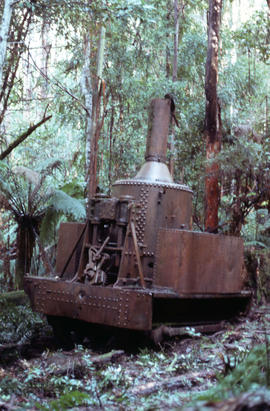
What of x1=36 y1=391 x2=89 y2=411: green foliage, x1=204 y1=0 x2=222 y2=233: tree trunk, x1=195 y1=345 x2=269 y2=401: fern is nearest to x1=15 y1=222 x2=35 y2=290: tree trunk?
x1=204 y1=0 x2=222 y2=233: tree trunk

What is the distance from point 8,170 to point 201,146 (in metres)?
7.05

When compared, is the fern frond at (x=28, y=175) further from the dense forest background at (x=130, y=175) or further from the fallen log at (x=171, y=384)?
the fallen log at (x=171, y=384)

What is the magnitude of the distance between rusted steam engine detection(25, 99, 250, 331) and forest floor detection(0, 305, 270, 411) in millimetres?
485

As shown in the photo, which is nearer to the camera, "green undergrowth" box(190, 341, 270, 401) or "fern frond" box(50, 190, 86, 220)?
"green undergrowth" box(190, 341, 270, 401)

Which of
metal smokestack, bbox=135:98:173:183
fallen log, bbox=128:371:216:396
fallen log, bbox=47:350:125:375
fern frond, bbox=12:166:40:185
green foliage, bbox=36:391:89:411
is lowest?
fallen log, bbox=47:350:125:375

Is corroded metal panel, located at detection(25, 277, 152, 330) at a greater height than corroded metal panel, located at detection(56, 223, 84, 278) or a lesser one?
lesser

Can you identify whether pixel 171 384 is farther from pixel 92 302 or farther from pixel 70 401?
pixel 92 302

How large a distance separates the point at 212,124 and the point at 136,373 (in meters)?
8.43

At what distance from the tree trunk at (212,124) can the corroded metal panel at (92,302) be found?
5.62m

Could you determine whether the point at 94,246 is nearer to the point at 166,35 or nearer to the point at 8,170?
the point at 8,170

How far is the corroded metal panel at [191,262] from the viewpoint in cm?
654

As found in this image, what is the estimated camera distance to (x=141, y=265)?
22.2 ft

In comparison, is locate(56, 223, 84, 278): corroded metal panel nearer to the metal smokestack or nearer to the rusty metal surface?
the metal smokestack

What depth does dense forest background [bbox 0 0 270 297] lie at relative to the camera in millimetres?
9719
